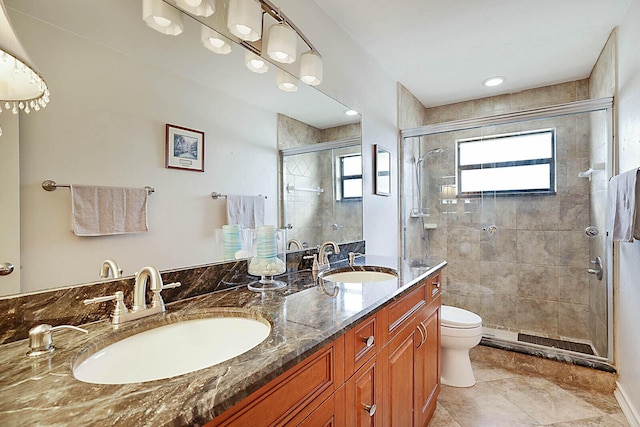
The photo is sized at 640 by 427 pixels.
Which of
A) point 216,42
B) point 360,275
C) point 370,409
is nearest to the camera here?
point 370,409

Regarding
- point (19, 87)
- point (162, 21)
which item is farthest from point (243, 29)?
point (19, 87)

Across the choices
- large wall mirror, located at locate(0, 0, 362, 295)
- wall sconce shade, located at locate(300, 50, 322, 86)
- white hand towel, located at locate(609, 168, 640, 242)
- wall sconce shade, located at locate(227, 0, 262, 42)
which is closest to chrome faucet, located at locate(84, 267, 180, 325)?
large wall mirror, located at locate(0, 0, 362, 295)

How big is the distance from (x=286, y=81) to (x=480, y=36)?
1.55m

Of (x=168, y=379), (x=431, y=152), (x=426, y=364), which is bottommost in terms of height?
(x=426, y=364)

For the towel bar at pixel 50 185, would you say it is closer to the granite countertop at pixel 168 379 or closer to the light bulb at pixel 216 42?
the granite countertop at pixel 168 379

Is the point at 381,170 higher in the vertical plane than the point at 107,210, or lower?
higher

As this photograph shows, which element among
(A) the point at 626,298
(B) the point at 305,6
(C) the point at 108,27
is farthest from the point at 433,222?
(C) the point at 108,27

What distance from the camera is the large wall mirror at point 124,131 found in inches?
31.3

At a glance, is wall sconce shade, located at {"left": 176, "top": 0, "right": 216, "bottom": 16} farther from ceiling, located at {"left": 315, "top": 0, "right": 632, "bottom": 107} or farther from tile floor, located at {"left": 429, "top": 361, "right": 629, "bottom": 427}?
tile floor, located at {"left": 429, "top": 361, "right": 629, "bottom": 427}

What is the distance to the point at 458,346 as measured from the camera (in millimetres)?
2127

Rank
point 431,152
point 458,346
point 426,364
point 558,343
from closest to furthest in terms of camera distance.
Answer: point 426,364
point 458,346
point 558,343
point 431,152

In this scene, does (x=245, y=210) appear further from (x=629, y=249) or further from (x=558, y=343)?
(x=558, y=343)

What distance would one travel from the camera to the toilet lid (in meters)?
2.11

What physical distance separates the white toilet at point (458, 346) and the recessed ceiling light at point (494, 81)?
216 cm
